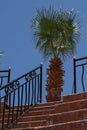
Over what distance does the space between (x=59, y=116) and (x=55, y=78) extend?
177 inches

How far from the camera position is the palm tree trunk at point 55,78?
12.7 m

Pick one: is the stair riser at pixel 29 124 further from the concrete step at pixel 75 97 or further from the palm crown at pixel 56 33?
the palm crown at pixel 56 33

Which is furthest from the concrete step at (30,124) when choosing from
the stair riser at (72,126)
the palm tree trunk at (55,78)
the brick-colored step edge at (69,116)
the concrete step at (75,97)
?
the palm tree trunk at (55,78)

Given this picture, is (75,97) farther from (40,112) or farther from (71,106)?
(40,112)

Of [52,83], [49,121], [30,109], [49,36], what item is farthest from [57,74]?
[49,121]

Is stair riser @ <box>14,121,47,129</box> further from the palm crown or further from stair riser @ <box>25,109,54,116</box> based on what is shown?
the palm crown

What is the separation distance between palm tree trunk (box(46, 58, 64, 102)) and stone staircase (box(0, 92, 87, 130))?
167 centimetres

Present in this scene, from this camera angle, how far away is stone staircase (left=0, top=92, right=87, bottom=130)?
7.53 meters

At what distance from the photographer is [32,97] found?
1134cm

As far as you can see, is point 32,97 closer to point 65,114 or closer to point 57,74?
point 57,74

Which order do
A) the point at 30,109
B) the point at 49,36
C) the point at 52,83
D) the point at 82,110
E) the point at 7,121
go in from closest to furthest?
the point at 82,110 < the point at 7,121 < the point at 30,109 < the point at 52,83 < the point at 49,36

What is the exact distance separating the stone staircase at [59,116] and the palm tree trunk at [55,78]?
1.67 metres

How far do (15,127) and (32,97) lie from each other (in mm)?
1821

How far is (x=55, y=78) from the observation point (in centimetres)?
1302
